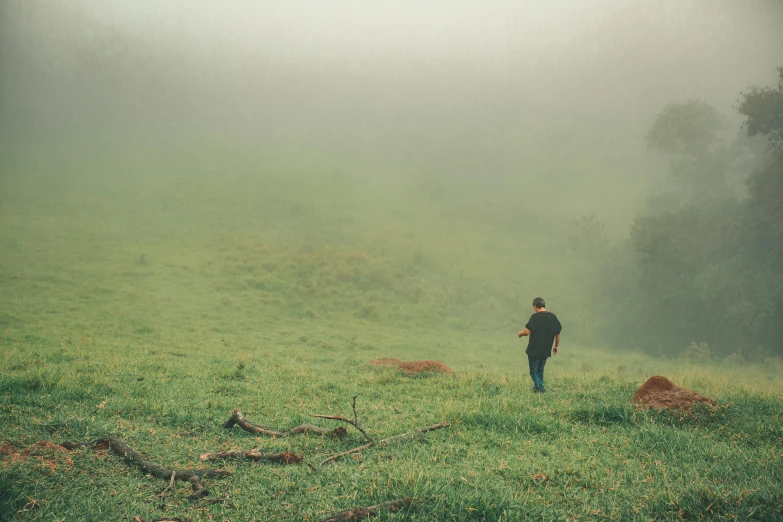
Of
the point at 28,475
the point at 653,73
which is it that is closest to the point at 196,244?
the point at 28,475

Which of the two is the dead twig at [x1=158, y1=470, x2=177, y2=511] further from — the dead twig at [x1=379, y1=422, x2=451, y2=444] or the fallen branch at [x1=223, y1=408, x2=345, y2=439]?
the dead twig at [x1=379, y1=422, x2=451, y2=444]

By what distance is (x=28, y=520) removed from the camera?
549cm

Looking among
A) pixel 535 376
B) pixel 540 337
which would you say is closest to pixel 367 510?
pixel 540 337

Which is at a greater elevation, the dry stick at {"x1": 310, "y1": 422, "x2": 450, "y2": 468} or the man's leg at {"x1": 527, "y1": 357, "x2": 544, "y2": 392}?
the man's leg at {"x1": 527, "y1": 357, "x2": 544, "y2": 392}

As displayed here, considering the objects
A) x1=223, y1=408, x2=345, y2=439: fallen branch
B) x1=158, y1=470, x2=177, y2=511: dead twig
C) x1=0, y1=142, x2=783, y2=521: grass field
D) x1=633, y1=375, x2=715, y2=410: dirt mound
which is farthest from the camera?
x1=633, y1=375, x2=715, y2=410: dirt mound

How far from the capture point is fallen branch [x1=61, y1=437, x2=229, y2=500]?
6504 millimetres

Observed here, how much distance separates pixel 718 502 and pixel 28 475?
8.07 metres

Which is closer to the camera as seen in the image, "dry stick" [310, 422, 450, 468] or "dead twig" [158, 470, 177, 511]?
"dead twig" [158, 470, 177, 511]

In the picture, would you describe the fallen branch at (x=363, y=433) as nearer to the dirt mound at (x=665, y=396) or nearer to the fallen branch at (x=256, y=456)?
the fallen branch at (x=256, y=456)

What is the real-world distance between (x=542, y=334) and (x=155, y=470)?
9.70 metres

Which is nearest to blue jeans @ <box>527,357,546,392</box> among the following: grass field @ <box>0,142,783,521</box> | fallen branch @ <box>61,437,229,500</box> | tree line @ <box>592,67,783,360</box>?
grass field @ <box>0,142,783,521</box>

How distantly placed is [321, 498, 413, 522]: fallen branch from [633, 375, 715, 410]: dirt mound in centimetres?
711

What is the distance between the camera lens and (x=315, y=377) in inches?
621

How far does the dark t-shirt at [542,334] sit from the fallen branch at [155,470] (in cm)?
889
